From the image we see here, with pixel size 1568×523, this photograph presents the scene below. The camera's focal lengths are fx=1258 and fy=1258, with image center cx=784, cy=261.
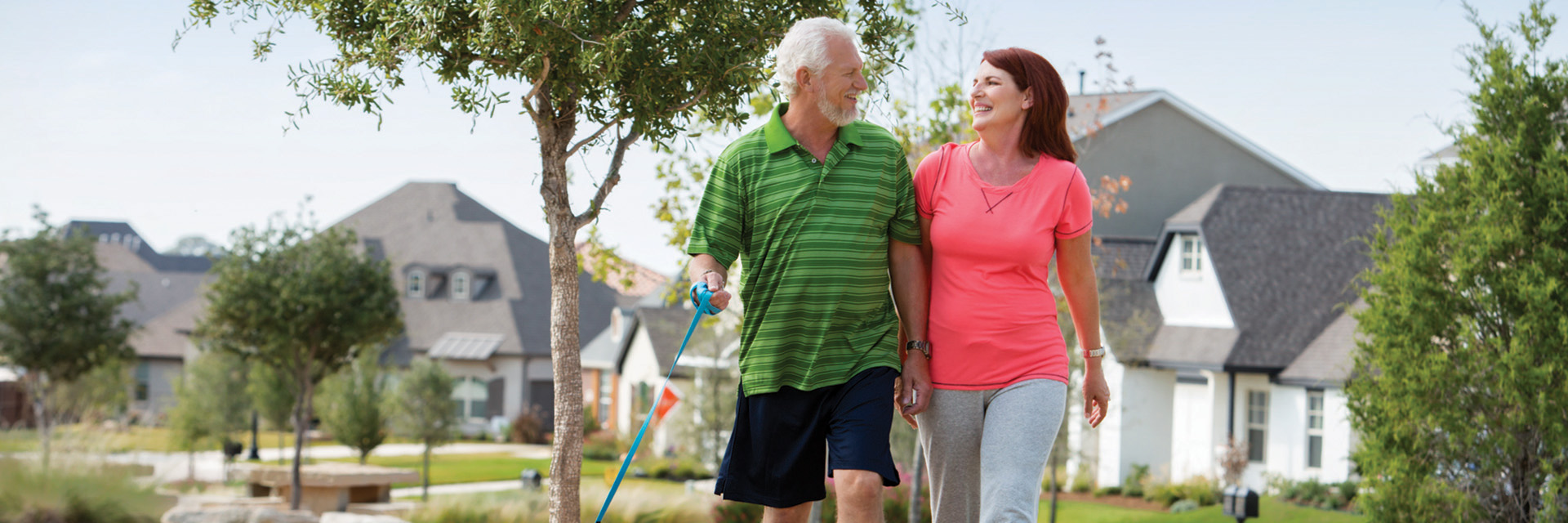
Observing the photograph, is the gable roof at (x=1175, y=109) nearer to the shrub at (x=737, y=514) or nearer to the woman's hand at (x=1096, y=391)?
the shrub at (x=737, y=514)

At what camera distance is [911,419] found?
3.61 meters

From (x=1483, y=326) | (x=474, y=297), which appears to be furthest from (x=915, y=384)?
(x=474, y=297)

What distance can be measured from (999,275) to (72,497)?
10.7 m

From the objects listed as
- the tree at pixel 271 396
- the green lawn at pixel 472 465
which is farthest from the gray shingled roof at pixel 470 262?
the tree at pixel 271 396

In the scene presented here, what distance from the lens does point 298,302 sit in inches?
777

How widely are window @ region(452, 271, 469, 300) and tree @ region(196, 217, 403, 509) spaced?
2249 centimetres

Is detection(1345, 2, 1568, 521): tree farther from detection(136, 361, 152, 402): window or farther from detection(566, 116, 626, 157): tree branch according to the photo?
detection(136, 361, 152, 402): window

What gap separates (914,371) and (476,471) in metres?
27.5

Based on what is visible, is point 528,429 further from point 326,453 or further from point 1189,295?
point 1189,295

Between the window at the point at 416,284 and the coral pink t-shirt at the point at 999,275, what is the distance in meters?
42.5

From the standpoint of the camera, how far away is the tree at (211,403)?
29344 millimetres

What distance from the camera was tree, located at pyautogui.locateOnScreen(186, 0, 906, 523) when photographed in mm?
5414

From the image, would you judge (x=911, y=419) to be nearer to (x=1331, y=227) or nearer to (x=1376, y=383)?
(x=1376, y=383)

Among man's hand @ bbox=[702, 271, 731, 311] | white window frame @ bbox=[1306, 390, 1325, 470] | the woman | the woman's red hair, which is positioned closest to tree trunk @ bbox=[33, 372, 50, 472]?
white window frame @ bbox=[1306, 390, 1325, 470]
